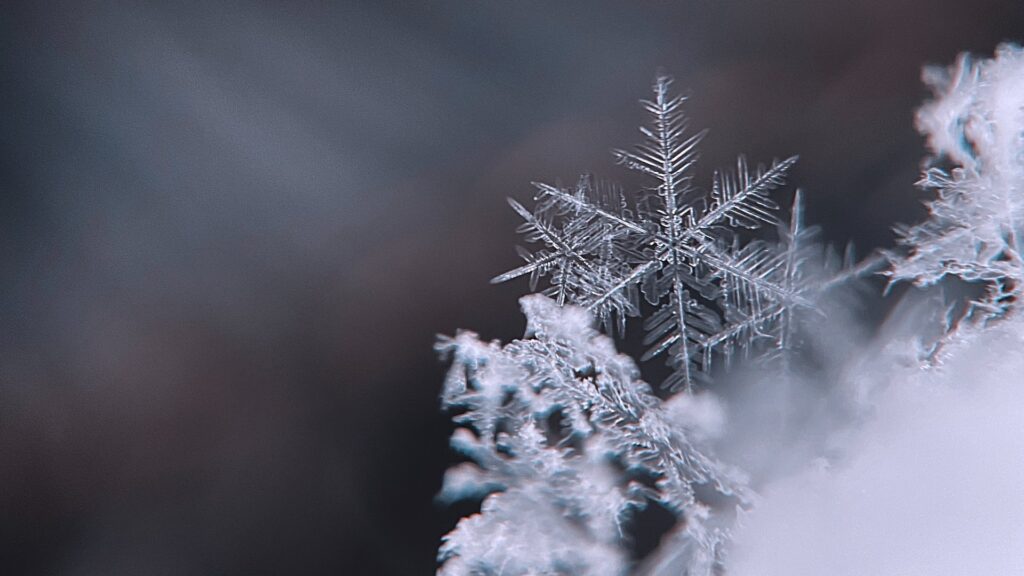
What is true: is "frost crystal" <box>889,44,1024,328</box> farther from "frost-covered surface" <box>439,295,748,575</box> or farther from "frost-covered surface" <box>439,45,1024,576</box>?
"frost-covered surface" <box>439,295,748,575</box>

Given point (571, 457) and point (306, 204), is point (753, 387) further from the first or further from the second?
point (306, 204)

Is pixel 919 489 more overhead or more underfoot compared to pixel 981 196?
more underfoot

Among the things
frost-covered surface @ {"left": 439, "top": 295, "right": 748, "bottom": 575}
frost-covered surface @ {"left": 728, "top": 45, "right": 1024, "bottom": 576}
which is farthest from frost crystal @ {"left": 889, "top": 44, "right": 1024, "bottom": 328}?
frost-covered surface @ {"left": 439, "top": 295, "right": 748, "bottom": 575}

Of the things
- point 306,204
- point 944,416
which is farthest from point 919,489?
point 306,204

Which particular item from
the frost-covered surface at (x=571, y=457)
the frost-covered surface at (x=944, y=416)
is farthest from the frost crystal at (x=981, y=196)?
the frost-covered surface at (x=571, y=457)

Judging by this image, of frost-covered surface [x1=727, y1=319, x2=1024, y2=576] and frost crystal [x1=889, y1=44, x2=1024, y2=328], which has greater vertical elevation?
frost crystal [x1=889, y1=44, x2=1024, y2=328]
